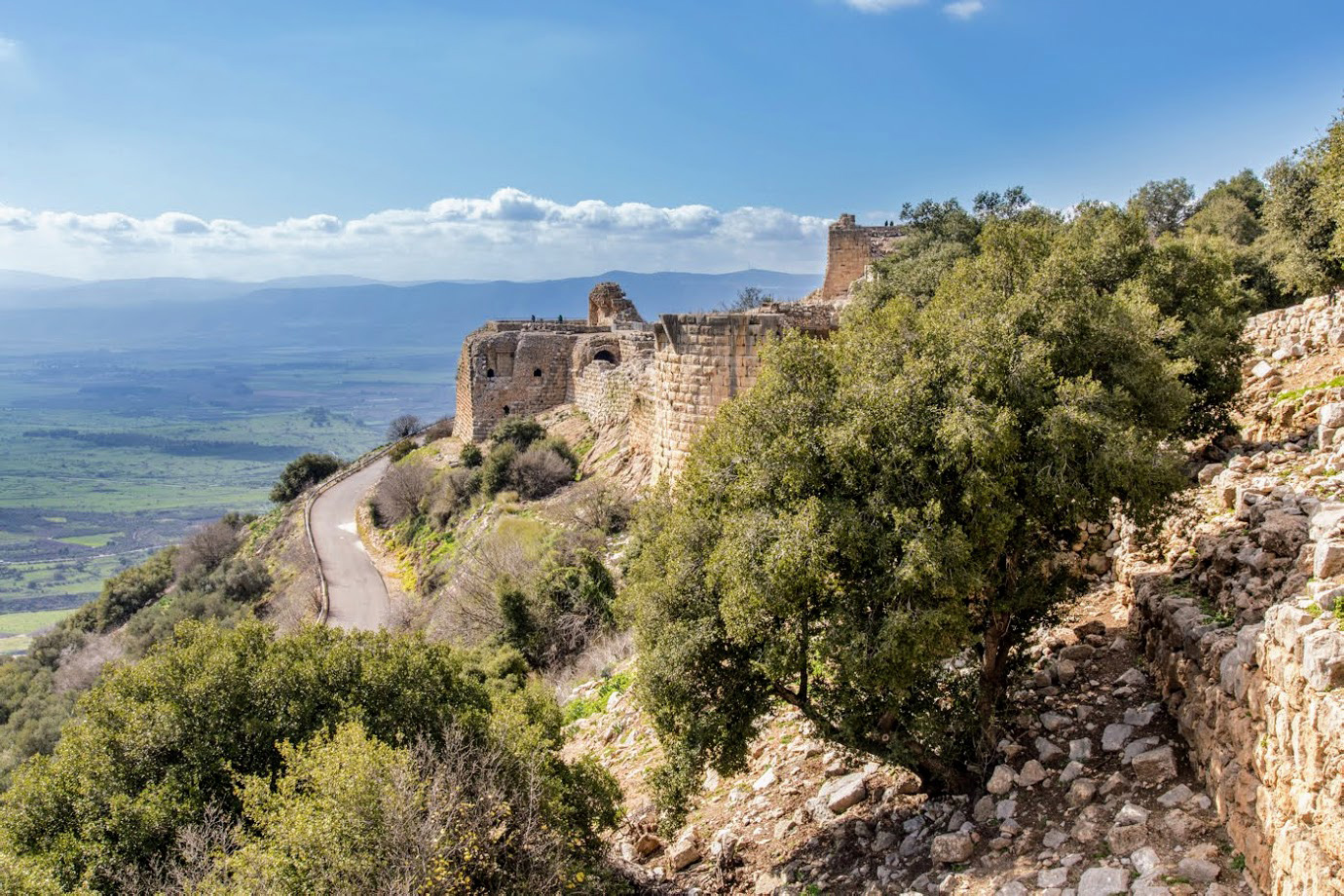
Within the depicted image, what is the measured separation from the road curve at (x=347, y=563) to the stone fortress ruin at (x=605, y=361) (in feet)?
20.3

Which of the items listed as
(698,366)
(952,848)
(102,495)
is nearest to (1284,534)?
(952,848)

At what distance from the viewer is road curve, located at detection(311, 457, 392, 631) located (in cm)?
2508

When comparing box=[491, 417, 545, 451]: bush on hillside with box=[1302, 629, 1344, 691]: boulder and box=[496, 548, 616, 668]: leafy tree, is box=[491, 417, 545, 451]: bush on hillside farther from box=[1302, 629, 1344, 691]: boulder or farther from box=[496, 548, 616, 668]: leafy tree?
box=[1302, 629, 1344, 691]: boulder

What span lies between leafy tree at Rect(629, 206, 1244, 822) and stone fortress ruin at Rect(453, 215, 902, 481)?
6982 millimetres

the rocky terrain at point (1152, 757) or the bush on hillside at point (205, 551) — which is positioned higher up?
the rocky terrain at point (1152, 757)

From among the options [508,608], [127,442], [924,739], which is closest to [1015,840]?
[924,739]

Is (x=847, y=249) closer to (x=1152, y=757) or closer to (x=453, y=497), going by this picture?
(x=453, y=497)

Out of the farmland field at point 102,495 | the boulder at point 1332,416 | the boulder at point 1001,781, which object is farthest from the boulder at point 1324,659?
the farmland field at point 102,495

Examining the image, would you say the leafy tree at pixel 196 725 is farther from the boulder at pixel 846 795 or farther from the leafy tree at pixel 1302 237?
the leafy tree at pixel 1302 237

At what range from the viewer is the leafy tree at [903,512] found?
723cm

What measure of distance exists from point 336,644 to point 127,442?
670ft

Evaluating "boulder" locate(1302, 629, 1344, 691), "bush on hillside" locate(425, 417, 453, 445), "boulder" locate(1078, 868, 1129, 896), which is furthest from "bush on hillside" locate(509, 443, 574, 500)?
"boulder" locate(1302, 629, 1344, 691)

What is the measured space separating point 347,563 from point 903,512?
2657 centimetres

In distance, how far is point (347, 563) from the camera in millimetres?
29906
